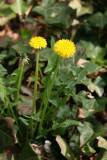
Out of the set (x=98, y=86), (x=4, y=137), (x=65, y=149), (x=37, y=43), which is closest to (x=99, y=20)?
(x=98, y=86)

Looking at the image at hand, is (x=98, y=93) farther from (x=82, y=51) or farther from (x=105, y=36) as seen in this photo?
(x=105, y=36)

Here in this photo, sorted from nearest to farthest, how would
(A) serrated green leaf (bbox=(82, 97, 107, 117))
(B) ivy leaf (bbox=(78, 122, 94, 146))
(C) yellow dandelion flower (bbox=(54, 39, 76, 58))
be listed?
(C) yellow dandelion flower (bbox=(54, 39, 76, 58)) < (B) ivy leaf (bbox=(78, 122, 94, 146)) < (A) serrated green leaf (bbox=(82, 97, 107, 117))

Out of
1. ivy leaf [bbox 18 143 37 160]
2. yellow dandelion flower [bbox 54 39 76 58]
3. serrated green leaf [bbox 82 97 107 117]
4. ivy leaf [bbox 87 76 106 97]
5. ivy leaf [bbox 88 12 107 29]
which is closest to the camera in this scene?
yellow dandelion flower [bbox 54 39 76 58]

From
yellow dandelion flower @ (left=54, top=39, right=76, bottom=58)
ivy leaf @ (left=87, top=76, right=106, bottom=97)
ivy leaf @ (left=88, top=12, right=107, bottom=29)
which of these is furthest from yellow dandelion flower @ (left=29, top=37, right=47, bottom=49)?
ivy leaf @ (left=88, top=12, right=107, bottom=29)

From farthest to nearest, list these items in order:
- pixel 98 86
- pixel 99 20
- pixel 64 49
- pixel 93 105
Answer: pixel 99 20 → pixel 98 86 → pixel 93 105 → pixel 64 49

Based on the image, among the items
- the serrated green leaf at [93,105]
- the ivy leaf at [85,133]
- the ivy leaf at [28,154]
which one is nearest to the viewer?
the ivy leaf at [28,154]

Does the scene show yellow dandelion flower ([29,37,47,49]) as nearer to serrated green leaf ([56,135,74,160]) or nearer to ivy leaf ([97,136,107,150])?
serrated green leaf ([56,135,74,160])

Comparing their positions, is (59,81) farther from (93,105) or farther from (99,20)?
(99,20)

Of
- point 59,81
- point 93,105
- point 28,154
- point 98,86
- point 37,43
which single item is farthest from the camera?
point 98,86

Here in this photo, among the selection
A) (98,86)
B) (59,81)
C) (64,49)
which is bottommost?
(98,86)

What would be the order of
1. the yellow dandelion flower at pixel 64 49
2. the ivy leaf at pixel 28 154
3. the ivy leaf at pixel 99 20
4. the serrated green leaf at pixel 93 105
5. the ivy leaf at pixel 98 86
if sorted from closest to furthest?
the yellow dandelion flower at pixel 64 49 < the ivy leaf at pixel 28 154 < the serrated green leaf at pixel 93 105 < the ivy leaf at pixel 98 86 < the ivy leaf at pixel 99 20

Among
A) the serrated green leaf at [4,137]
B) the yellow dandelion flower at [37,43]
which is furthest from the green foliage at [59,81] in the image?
the yellow dandelion flower at [37,43]

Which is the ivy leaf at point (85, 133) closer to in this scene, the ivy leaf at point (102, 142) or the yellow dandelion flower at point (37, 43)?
the ivy leaf at point (102, 142)
